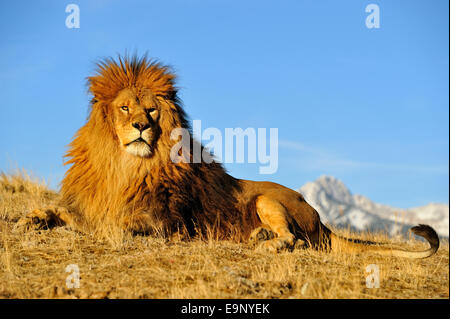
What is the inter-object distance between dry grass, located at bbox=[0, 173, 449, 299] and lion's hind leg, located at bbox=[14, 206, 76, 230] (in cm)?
19

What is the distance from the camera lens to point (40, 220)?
6.94 m

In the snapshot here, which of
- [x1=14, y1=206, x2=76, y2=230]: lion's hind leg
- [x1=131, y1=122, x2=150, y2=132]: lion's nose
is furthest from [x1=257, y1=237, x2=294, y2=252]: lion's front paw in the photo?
[x1=14, y1=206, x2=76, y2=230]: lion's hind leg

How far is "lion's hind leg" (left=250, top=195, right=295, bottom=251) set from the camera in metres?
6.54

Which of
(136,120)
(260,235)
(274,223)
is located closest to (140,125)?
(136,120)

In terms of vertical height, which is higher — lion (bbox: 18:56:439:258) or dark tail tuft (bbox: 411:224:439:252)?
lion (bbox: 18:56:439:258)

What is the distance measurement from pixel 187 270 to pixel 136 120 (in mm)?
2292

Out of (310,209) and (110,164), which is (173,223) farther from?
(310,209)

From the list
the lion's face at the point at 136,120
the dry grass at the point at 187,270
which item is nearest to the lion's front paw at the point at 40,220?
the dry grass at the point at 187,270

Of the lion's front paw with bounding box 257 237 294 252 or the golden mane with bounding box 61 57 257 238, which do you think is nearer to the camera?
the lion's front paw with bounding box 257 237 294 252

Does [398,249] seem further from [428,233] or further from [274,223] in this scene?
[274,223]

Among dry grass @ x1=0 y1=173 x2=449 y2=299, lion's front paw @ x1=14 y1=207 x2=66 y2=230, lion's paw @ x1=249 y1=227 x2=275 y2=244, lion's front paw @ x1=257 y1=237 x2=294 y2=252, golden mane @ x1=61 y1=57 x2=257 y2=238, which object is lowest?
dry grass @ x1=0 y1=173 x2=449 y2=299

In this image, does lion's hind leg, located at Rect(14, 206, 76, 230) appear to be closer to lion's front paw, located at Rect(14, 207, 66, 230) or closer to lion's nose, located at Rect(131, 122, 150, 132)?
lion's front paw, located at Rect(14, 207, 66, 230)

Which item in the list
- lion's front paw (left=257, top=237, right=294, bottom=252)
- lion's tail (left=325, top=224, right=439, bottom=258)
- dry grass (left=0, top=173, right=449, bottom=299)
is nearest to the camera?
dry grass (left=0, top=173, right=449, bottom=299)

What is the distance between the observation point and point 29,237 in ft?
21.6
